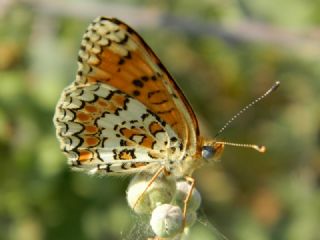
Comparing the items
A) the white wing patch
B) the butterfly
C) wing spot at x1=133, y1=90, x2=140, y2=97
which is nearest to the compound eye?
the butterfly

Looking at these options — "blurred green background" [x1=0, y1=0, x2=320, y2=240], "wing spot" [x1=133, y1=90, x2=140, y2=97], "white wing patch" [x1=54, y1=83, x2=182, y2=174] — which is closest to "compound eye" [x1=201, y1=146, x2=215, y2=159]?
"white wing patch" [x1=54, y1=83, x2=182, y2=174]

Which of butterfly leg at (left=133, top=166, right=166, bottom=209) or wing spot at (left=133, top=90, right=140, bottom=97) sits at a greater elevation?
wing spot at (left=133, top=90, right=140, bottom=97)

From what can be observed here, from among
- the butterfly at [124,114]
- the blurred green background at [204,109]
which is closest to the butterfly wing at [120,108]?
the butterfly at [124,114]

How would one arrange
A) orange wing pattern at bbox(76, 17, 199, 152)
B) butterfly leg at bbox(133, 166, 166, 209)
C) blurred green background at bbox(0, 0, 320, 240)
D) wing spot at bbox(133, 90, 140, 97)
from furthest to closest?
blurred green background at bbox(0, 0, 320, 240)
wing spot at bbox(133, 90, 140, 97)
orange wing pattern at bbox(76, 17, 199, 152)
butterfly leg at bbox(133, 166, 166, 209)

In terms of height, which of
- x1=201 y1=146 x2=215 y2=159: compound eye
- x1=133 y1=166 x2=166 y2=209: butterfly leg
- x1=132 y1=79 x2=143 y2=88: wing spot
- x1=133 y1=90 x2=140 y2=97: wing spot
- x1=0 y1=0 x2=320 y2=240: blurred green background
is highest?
x1=132 y1=79 x2=143 y2=88: wing spot

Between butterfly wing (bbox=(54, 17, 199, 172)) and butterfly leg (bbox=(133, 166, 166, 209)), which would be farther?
butterfly wing (bbox=(54, 17, 199, 172))

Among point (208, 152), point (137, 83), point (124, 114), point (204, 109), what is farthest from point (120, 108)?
point (204, 109)

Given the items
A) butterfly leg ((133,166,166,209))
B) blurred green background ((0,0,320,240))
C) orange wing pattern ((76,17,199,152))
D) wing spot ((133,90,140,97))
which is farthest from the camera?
blurred green background ((0,0,320,240))

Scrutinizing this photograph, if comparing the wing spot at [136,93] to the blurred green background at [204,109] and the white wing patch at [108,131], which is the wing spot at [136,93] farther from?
the blurred green background at [204,109]

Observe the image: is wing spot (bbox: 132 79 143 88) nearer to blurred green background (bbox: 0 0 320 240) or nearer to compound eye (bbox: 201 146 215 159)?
compound eye (bbox: 201 146 215 159)
